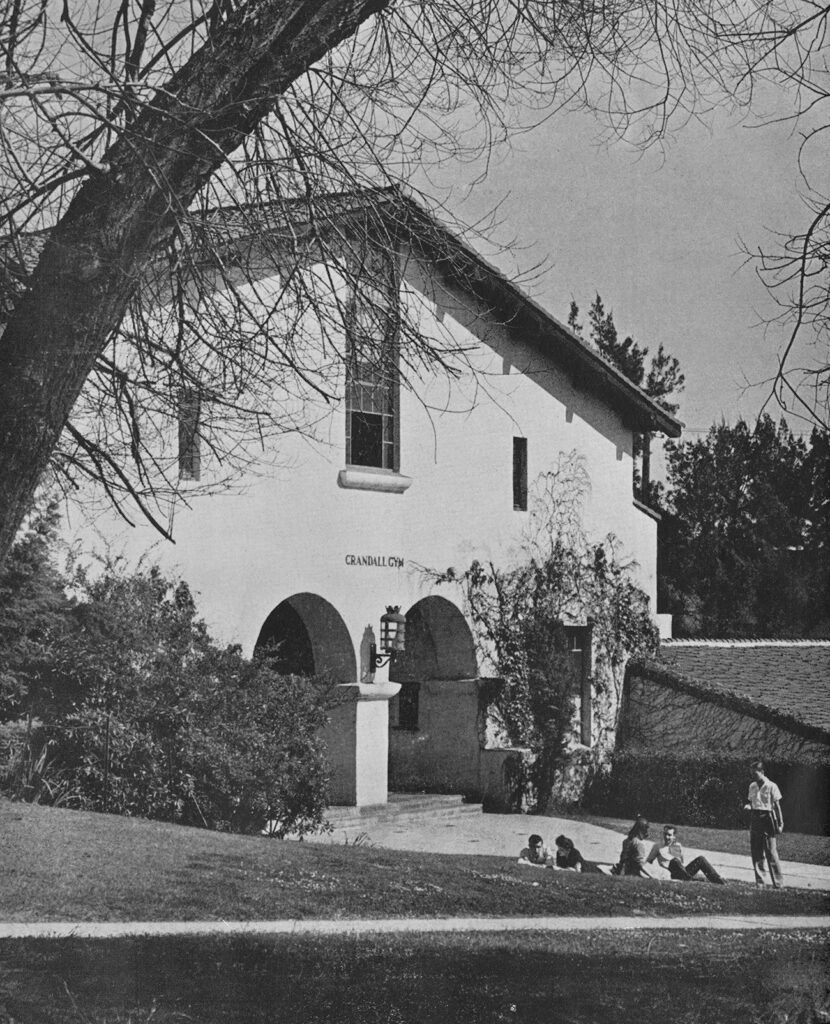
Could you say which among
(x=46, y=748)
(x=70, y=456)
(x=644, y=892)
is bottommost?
(x=644, y=892)

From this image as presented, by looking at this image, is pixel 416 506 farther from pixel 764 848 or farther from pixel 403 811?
pixel 764 848

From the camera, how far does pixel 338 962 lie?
825 cm

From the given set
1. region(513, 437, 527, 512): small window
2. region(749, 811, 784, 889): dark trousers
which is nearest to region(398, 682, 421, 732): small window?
region(513, 437, 527, 512): small window

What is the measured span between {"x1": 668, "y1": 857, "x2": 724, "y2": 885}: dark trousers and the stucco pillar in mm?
4480

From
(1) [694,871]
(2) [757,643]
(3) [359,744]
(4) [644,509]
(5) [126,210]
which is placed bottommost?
(1) [694,871]

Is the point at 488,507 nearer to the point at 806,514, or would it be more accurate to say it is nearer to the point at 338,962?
the point at 806,514

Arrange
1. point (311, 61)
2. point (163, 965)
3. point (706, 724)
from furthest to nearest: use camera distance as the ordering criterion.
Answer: point (706, 724)
point (163, 965)
point (311, 61)

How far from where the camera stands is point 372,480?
18609mm

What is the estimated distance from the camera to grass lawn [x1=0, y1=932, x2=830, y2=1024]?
7035 millimetres

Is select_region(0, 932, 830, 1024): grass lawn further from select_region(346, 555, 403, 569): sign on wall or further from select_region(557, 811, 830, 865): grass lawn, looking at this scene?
select_region(346, 555, 403, 569): sign on wall

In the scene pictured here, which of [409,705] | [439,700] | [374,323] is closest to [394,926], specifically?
[374,323]

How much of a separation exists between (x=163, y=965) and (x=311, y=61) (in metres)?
5.01

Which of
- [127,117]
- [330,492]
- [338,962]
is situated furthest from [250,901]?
[330,492]

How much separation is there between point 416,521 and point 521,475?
2578 mm
